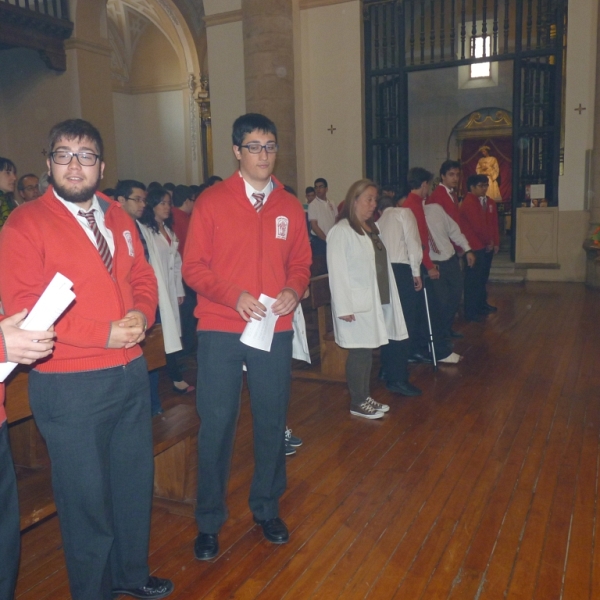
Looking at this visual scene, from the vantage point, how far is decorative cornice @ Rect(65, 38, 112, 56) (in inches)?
373

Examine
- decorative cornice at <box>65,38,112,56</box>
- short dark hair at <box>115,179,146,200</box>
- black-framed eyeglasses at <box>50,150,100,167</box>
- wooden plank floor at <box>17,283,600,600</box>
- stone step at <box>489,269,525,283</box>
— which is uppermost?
decorative cornice at <box>65,38,112,56</box>

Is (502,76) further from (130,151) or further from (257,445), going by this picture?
(257,445)

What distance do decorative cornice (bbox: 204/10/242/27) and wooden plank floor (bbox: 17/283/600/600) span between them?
23.4ft

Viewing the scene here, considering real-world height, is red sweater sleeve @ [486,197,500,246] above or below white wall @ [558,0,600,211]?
below

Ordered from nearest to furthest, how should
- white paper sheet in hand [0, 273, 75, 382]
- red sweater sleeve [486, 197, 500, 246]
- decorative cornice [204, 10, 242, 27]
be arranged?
white paper sheet in hand [0, 273, 75, 382] < red sweater sleeve [486, 197, 500, 246] < decorative cornice [204, 10, 242, 27]

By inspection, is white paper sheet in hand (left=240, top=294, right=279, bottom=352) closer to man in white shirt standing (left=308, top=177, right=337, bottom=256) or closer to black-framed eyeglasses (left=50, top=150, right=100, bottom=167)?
black-framed eyeglasses (left=50, top=150, right=100, bottom=167)

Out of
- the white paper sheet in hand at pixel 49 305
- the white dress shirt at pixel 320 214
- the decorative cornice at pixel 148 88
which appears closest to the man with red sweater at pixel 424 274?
the white dress shirt at pixel 320 214

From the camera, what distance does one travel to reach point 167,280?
4.46m

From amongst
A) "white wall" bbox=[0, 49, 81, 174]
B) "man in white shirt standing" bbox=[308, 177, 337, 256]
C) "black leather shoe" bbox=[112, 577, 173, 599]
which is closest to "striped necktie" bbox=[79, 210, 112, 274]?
"black leather shoe" bbox=[112, 577, 173, 599]

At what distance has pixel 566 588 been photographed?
2320 millimetres

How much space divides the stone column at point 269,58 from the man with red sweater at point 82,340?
700 cm

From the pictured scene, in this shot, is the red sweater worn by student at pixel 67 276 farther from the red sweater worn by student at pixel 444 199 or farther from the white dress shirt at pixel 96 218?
the red sweater worn by student at pixel 444 199

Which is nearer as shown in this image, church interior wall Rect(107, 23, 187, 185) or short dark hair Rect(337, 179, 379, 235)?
short dark hair Rect(337, 179, 379, 235)

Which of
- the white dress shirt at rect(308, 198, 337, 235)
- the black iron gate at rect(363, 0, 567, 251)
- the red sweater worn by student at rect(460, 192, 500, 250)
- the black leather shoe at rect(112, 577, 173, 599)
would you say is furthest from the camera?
the black iron gate at rect(363, 0, 567, 251)
